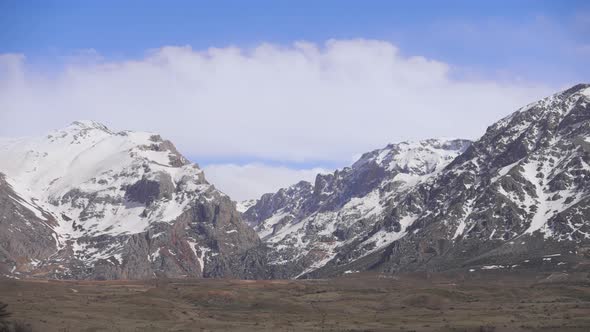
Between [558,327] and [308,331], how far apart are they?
59.3 m

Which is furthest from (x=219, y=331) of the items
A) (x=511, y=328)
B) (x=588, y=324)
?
(x=588, y=324)

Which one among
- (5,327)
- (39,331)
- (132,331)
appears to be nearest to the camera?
(5,327)

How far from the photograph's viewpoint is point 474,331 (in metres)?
183

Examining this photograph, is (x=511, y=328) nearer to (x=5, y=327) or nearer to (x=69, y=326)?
(x=69, y=326)

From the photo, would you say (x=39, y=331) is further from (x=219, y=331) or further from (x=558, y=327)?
(x=558, y=327)

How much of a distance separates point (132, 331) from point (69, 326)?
16324mm

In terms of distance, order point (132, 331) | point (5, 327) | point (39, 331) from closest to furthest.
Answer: point (5, 327)
point (39, 331)
point (132, 331)

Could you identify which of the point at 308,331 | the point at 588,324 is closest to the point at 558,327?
the point at 588,324

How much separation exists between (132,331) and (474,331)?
82.1m

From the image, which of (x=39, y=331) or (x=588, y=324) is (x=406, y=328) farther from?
(x=39, y=331)

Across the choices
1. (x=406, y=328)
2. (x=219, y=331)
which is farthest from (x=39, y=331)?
(x=406, y=328)

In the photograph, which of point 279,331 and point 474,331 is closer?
point 474,331

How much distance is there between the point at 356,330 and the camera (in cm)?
19538

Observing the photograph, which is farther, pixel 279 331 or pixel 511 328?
pixel 279 331
